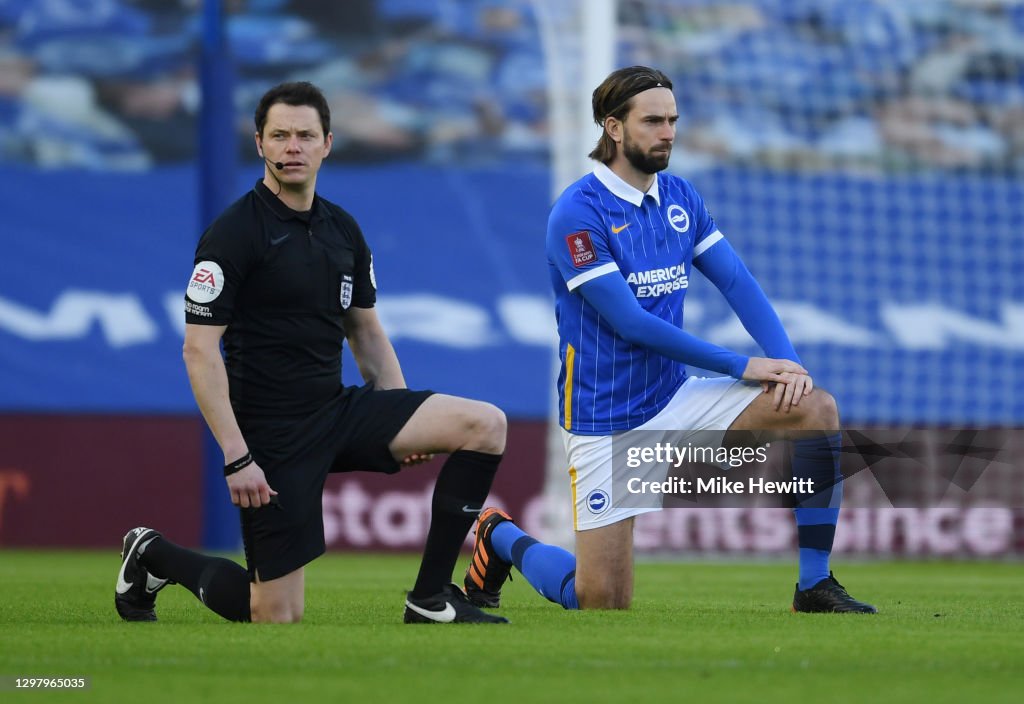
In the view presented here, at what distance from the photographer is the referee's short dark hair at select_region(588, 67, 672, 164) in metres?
5.95

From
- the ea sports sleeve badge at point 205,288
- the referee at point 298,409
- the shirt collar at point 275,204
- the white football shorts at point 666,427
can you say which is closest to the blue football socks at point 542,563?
the white football shorts at point 666,427

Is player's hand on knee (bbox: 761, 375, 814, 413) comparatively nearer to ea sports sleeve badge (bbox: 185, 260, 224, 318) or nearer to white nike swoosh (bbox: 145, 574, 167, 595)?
ea sports sleeve badge (bbox: 185, 260, 224, 318)

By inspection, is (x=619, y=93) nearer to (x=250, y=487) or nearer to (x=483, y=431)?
(x=483, y=431)

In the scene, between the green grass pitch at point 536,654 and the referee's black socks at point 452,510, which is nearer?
the green grass pitch at point 536,654

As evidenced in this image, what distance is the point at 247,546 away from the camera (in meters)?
5.21

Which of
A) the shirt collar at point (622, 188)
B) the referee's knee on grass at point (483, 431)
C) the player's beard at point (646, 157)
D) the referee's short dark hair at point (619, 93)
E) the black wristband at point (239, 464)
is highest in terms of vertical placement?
the referee's short dark hair at point (619, 93)

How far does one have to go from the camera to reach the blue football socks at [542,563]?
5.89 meters

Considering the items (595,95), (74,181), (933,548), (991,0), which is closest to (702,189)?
(991,0)

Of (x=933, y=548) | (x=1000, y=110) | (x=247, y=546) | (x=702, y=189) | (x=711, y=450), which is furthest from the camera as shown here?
(x=1000, y=110)

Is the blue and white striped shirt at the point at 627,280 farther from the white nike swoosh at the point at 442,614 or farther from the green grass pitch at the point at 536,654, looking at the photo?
the white nike swoosh at the point at 442,614

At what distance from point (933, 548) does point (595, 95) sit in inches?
267

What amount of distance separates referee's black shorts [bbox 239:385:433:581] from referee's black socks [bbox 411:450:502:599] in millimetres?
203

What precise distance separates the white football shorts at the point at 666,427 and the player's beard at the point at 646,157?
818 millimetres

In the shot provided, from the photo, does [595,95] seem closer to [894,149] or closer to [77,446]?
[77,446]
